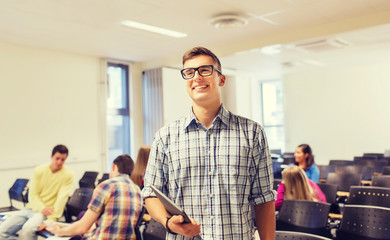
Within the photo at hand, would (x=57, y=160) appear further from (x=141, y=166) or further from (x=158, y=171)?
(x=158, y=171)

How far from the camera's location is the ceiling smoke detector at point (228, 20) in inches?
209

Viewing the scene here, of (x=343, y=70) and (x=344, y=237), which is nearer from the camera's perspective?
(x=344, y=237)

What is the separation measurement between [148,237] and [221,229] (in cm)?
156

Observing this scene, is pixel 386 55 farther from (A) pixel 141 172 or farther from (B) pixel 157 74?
(A) pixel 141 172

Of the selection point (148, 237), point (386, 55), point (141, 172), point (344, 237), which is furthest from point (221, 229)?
point (386, 55)

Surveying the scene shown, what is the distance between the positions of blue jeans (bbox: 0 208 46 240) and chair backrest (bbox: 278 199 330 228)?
2.62 metres

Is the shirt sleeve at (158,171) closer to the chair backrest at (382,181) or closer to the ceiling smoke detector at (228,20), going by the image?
the chair backrest at (382,181)

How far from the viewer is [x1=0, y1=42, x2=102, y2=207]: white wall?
21.3 ft

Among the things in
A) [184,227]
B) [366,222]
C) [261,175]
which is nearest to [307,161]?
[366,222]

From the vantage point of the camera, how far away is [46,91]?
7.08 metres

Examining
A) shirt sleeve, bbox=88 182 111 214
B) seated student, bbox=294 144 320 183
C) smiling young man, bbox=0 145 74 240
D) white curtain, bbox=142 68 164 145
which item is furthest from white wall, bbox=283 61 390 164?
shirt sleeve, bbox=88 182 111 214

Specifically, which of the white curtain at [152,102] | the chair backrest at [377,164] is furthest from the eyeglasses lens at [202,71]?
the white curtain at [152,102]

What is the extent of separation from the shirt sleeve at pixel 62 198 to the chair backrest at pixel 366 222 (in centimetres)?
299

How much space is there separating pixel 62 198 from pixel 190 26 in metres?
3.38
